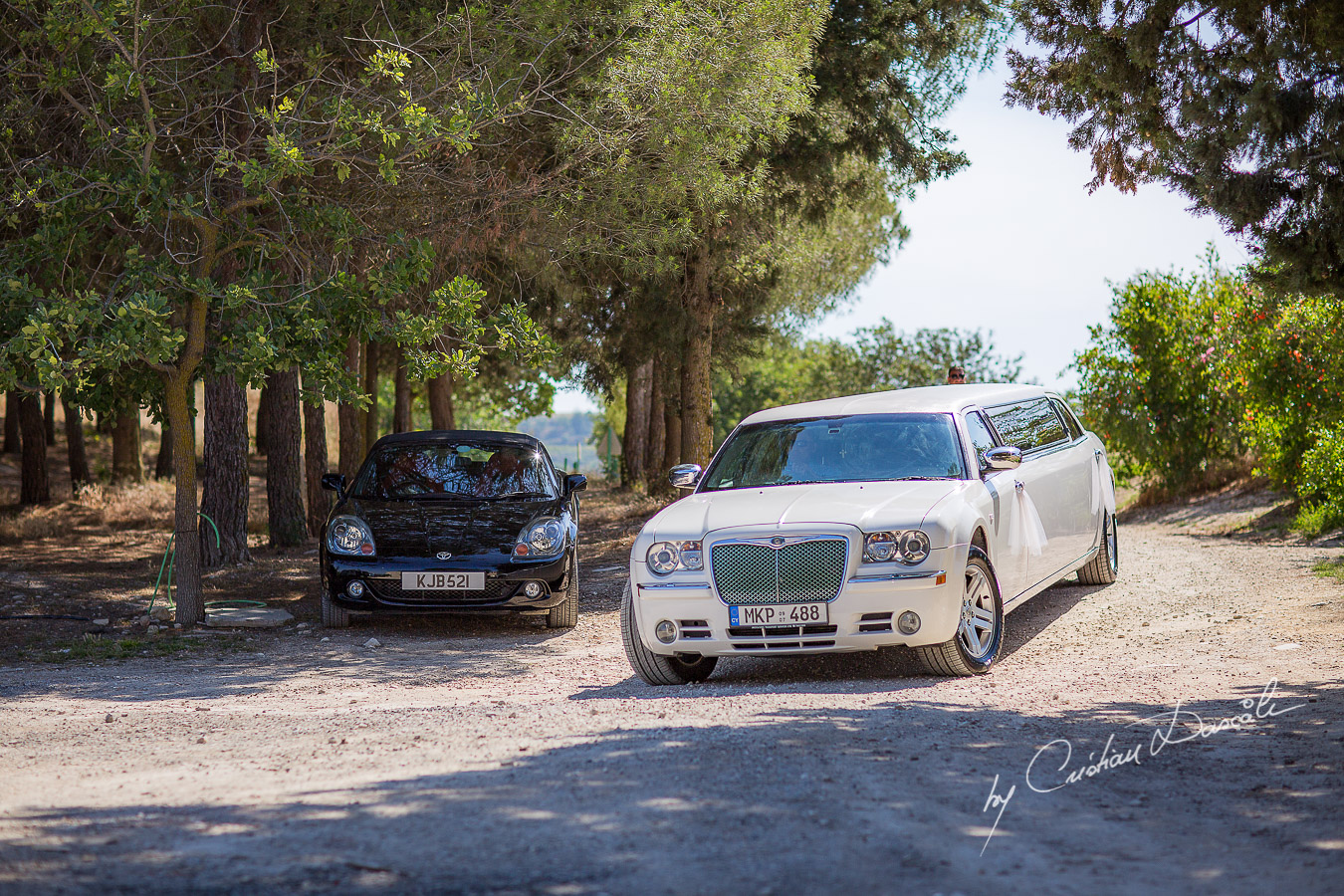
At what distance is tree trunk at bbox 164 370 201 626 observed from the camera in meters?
10.7

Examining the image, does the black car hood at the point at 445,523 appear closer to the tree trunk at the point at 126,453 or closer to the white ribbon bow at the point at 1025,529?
the white ribbon bow at the point at 1025,529

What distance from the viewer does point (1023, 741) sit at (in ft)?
18.1

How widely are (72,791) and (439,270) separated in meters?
10.6

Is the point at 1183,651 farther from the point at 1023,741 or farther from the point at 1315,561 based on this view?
the point at 1315,561

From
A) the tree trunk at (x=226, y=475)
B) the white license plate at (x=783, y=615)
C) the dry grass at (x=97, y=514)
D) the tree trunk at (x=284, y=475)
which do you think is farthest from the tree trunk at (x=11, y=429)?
the white license plate at (x=783, y=615)

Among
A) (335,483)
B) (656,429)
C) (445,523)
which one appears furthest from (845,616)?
(656,429)

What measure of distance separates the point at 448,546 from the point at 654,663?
10.4ft

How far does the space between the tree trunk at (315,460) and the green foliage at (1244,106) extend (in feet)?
46.1

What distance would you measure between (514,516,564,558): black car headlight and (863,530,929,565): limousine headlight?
13.1 ft

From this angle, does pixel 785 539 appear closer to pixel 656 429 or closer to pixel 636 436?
pixel 656 429

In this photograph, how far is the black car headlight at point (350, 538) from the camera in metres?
10.3

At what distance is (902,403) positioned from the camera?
8945 mm

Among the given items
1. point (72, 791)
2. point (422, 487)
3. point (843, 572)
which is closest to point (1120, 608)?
point (843, 572)

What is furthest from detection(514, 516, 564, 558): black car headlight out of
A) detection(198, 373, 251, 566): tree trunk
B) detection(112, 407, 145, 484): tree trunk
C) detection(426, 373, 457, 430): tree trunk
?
detection(112, 407, 145, 484): tree trunk
